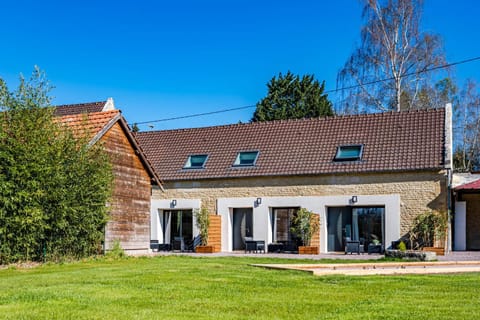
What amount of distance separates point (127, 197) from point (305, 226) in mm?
8103

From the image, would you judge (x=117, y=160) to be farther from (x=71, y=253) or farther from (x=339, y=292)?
(x=339, y=292)

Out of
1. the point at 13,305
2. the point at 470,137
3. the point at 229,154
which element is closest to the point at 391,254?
the point at 229,154

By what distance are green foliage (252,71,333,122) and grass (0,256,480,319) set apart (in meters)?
34.9

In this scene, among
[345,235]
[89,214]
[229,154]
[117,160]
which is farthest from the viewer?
[229,154]

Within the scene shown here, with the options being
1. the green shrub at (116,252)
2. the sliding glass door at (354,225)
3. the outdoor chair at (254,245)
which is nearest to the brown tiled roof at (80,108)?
the outdoor chair at (254,245)

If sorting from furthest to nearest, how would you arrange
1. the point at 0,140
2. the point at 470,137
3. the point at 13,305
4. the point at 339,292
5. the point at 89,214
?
the point at 470,137, the point at 89,214, the point at 0,140, the point at 339,292, the point at 13,305

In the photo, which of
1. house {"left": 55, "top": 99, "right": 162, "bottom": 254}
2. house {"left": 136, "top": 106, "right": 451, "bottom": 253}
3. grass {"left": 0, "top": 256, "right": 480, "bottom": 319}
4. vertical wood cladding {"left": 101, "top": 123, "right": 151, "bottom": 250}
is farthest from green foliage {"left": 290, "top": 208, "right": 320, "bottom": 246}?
grass {"left": 0, "top": 256, "right": 480, "bottom": 319}

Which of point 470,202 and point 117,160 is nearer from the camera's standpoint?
point 117,160

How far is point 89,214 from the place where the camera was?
20422 mm

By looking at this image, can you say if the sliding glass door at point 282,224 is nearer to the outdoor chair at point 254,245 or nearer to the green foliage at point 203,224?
the outdoor chair at point 254,245

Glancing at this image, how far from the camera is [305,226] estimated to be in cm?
2864

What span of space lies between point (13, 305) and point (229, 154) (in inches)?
892

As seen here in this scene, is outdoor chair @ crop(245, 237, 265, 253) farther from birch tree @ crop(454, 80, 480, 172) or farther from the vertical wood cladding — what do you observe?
birch tree @ crop(454, 80, 480, 172)

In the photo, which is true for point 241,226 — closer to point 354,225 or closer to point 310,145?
point 310,145
